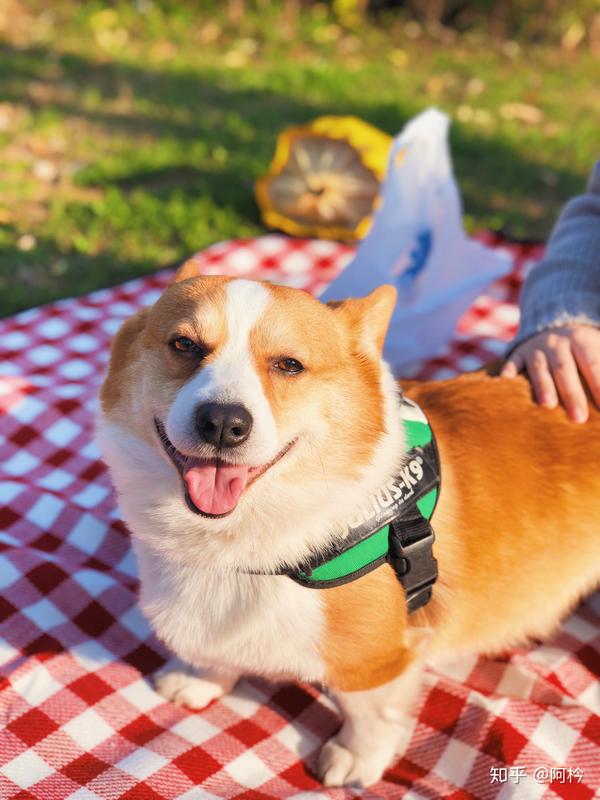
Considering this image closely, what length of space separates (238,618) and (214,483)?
14.2 inches

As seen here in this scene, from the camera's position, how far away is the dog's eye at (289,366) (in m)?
1.77

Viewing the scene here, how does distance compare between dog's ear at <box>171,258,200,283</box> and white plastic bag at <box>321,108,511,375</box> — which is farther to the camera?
white plastic bag at <box>321,108,511,375</box>

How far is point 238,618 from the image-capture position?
1.80 metres

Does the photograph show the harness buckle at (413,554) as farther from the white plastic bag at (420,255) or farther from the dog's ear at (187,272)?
the white plastic bag at (420,255)

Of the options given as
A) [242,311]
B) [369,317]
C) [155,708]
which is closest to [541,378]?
[369,317]

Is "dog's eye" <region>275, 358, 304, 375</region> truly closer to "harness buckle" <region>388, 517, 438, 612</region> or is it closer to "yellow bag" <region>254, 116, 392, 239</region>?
"harness buckle" <region>388, 517, 438, 612</region>

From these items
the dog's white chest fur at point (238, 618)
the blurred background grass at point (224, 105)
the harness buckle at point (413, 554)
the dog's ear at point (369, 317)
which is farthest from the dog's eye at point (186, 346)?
the blurred background grass at point (224, 105)

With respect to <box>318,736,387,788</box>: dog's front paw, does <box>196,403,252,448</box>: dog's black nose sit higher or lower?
higher

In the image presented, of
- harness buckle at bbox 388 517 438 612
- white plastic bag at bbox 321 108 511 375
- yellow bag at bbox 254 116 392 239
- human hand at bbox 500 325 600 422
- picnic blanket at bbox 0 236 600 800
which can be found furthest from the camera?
yellow bag at bbox 254 116 392 239

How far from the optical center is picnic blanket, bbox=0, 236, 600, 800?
1.95 m

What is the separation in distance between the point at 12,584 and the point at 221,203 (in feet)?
10.1

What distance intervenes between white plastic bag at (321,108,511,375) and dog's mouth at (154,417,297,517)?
169 cm

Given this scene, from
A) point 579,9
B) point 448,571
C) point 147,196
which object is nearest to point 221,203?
point 147,196

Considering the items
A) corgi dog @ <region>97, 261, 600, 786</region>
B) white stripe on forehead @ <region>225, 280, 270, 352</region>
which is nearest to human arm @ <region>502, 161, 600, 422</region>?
corgi dog @ <region>97, 261, 600, 786</region>
